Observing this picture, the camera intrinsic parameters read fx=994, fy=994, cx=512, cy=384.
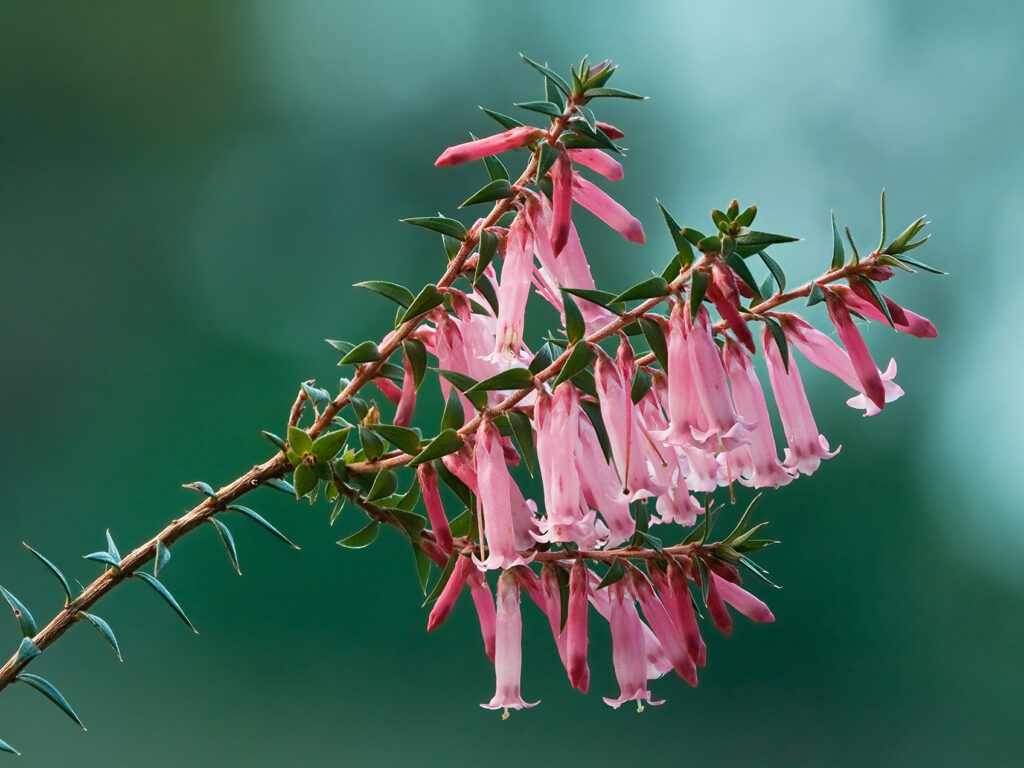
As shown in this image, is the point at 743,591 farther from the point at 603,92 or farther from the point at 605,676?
the point at 605,676

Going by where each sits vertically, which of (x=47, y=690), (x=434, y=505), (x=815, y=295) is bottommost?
(x=47, y=690)

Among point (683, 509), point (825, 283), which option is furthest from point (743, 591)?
point (825, 283)

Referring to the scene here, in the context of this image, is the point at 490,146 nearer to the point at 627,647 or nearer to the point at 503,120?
the point at 503,120

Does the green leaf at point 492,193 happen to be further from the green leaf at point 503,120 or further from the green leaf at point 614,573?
the green leaf at point 614,573

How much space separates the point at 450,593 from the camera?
533 mm

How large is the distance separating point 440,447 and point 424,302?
0.25 ft

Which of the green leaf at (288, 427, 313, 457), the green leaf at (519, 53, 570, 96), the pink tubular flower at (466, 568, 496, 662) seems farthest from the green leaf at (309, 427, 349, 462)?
the green leaf at (519, 53, 570, 96)

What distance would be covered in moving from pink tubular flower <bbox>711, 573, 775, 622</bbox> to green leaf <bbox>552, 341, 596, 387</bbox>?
14 centimetres

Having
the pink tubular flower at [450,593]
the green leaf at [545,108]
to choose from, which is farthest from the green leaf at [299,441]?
the green leaf at [545,108]

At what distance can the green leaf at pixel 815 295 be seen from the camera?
0.47 metres

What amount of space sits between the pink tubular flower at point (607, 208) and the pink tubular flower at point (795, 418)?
0.10m

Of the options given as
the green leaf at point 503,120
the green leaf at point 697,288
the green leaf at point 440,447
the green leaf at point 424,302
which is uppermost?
the green leaf at point 503,120

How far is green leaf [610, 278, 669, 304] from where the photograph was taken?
452 millimetres

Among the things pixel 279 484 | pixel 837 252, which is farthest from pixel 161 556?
pixel 837 252
